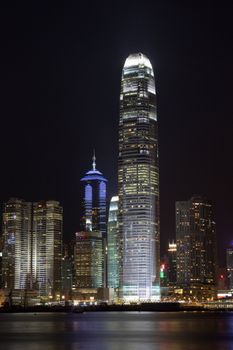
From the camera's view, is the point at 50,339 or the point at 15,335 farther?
the point at 15,335

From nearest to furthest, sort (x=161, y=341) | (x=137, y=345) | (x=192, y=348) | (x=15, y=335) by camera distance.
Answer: (x=192, y=348) → (x=137, y=345) → (x=161, y=341) → (x=15, y=335)

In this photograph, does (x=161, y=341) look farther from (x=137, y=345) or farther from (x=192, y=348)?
(x=192, y=348)

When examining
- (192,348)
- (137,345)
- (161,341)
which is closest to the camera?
(192,348)

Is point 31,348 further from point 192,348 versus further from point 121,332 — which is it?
point 121,332

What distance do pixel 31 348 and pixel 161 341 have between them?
56.0ft

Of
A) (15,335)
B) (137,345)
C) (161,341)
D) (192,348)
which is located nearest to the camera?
(192,348)

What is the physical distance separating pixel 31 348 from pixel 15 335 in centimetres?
2431

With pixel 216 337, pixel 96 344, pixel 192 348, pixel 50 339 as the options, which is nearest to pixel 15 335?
pixel 50 339

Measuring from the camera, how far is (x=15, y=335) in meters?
103

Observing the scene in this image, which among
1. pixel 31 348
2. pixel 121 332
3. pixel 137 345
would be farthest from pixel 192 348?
pixel 121 332

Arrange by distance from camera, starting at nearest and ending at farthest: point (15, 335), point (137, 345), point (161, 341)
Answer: point (137, 345) → point (161, 341) → point (15, 335)

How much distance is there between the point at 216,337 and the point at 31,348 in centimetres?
2543

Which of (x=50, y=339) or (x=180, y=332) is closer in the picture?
(x=50, y=339)

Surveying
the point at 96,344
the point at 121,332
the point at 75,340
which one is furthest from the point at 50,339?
the point at 121,332
